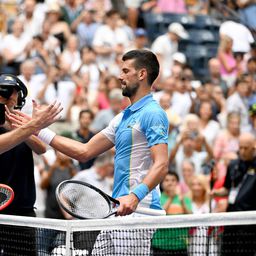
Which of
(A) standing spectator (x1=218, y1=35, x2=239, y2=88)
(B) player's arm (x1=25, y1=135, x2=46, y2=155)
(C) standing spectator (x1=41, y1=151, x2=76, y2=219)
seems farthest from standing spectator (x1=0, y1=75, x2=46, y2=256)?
(A) standing spectator (x1=218, y1=35, x2=239, y2=88)

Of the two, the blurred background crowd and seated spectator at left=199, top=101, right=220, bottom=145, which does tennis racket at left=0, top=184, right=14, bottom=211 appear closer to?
the blurred background crowd

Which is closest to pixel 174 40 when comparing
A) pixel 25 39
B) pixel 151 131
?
pixel 25 39

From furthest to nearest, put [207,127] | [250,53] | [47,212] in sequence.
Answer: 1. [250,53]
2. [207,127]
3. [47,212]

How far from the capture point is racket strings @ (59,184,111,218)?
316 inches

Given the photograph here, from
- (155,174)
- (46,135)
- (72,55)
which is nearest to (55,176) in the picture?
(46,135)

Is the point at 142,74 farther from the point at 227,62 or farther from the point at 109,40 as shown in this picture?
the point at 109,40

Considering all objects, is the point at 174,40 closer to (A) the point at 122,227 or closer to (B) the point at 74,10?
(B) the point at 74,10

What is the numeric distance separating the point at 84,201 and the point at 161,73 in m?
11.2

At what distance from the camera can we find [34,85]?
56.7 ft

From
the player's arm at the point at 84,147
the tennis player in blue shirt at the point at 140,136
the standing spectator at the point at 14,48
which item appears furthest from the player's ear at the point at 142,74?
the standing spectator at the point at 14,48

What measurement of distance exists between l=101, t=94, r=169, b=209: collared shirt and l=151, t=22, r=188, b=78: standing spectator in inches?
424

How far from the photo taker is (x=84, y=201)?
8.09 m

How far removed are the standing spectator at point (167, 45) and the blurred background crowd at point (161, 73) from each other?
0.08 feet

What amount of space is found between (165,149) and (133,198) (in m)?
0.53
